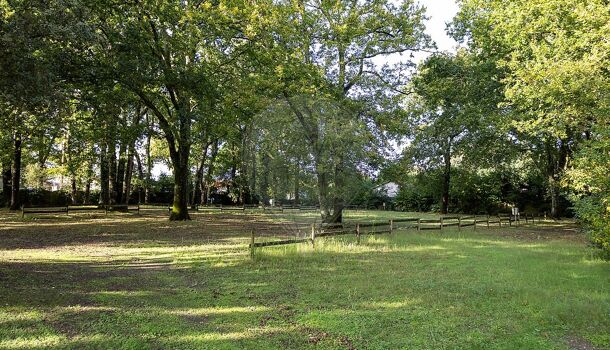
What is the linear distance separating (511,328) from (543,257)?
7.55 meters

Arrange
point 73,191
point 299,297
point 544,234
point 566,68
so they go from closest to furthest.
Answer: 1. point 299,297
2. point 566,68
3. point 544,234
4. point 73,191

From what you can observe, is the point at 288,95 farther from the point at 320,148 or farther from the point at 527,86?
the point at 527,86

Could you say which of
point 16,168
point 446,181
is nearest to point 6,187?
point 16,168

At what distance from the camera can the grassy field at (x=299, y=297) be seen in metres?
5.38

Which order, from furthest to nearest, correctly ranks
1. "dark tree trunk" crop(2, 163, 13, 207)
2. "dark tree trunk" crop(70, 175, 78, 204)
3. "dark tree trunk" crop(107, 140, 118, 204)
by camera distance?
"dark tree trunk" crop(70, 175, 78, 204) < "dark tree trunk" crop(2, 163, 13, 207) < "dark tree trunk" crop(107, 140, 118, 204)

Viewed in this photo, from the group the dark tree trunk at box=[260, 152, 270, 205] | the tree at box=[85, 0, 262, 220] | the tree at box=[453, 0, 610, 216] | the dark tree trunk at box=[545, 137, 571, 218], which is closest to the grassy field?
the dark tree trunk at box=[260, 152, 270, 205]

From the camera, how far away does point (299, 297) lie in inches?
293

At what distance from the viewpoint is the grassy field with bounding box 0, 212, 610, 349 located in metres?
5.38

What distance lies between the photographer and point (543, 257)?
1211 cm

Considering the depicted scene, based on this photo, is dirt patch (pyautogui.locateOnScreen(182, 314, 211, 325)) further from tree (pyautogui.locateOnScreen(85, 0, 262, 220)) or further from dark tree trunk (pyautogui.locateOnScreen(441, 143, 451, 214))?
dark tree trunk (pyautogui.locateOnScreen(441, 143, 451, 214))

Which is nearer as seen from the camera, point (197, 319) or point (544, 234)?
point (197, 319)

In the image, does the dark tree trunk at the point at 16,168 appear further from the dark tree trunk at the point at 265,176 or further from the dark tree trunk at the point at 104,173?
the dark tree trunk at the point at 265,176

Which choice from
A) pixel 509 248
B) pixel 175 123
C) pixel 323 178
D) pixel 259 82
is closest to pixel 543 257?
pixel 509 248

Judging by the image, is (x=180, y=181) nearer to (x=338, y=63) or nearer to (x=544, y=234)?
(x=338, y=63)
